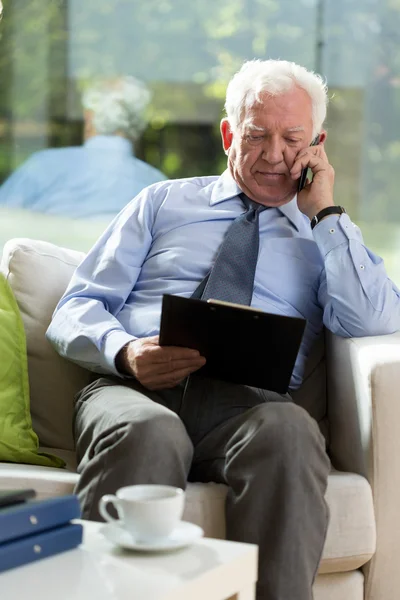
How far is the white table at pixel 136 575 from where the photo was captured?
1128 mm

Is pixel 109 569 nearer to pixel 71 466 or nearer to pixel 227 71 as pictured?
pixel 71 466

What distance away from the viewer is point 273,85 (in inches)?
91.1

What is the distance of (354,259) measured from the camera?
2162 mm

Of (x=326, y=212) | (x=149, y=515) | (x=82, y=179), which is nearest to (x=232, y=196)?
(x=326, y=212)

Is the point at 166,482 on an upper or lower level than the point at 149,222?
lower

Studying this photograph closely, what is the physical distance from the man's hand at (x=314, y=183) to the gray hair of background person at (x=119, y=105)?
195cm

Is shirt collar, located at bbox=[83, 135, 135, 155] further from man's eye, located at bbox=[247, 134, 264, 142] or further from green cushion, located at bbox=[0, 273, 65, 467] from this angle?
green cushion, located at bbox=[0, 273, 65, 467]

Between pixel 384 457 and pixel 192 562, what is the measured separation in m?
0.80

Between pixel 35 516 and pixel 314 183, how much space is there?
1298 mm

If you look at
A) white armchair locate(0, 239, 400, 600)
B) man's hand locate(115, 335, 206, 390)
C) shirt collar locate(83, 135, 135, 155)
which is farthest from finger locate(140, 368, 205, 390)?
shirt collar locate(83, 135, 135, 155)

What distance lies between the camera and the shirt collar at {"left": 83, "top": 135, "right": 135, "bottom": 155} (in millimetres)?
4125

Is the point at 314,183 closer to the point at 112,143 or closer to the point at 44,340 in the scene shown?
the point at 44,340

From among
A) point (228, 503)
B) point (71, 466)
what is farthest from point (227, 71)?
point (228, 503)

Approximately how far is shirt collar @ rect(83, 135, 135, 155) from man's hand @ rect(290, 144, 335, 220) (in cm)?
193
